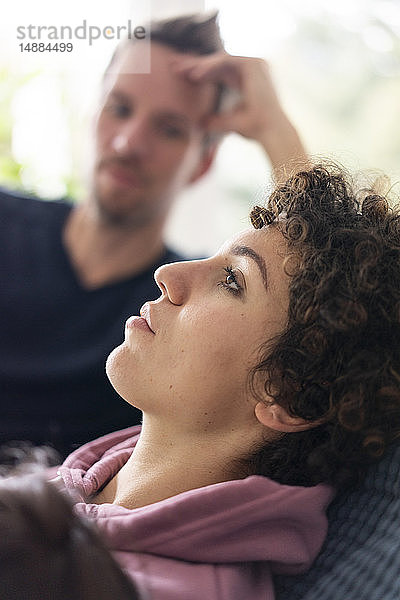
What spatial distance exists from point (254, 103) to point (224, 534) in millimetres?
969

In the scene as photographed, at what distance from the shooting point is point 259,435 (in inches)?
39.4

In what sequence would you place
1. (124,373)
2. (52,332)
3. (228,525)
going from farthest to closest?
(52,332)
(124,373)
(228,525)

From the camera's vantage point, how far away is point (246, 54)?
2094 millimetres

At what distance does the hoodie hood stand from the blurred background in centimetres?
129

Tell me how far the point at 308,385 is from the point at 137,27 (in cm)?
130

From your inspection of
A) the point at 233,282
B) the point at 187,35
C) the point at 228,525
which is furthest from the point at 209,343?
the point at 187,35

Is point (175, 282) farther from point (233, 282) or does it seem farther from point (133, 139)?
point (133, 139)

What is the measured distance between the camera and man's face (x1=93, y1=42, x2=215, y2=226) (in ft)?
5.77

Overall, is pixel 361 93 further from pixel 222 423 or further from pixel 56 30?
pixel 222 423

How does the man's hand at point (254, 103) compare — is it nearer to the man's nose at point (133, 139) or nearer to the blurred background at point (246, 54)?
the man's nose at point (133, 139)

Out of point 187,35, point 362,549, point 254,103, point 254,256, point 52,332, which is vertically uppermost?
point 187,35

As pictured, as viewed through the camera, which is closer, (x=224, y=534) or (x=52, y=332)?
(x=224, y=534)

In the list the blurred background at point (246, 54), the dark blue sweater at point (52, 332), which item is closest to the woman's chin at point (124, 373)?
the dark blue sweater at point (52, 332)

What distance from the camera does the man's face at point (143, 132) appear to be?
1760 mm
